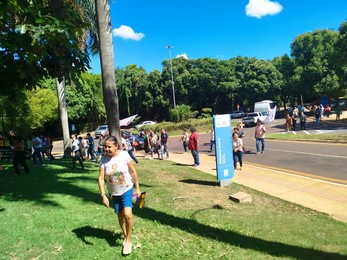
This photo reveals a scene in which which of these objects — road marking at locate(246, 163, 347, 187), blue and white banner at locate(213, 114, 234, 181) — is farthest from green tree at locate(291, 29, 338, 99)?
blue and white banner at locate(213, 114, 234, 181)

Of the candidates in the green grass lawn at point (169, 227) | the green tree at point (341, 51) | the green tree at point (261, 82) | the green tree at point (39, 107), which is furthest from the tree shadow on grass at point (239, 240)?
the green tree at point (261, 82)

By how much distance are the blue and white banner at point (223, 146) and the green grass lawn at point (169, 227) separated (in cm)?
69

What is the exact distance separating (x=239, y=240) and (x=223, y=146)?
4.13 m

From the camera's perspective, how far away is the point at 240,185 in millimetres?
8766

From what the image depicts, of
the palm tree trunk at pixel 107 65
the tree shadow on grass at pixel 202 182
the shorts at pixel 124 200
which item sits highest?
the palm tree trunk at pixel 107 65

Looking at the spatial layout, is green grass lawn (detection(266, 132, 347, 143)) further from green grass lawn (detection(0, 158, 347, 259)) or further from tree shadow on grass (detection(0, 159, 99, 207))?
tree shadow on grass (detection(0, 159, 99, 207))

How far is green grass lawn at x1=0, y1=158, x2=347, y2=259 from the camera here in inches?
171

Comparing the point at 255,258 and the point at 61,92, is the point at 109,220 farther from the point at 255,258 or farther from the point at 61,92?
the point at 61,92

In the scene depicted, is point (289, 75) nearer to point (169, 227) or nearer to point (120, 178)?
point (169, 227)

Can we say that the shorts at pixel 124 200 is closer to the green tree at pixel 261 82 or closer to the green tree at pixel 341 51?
the green tree at pixel 341 51

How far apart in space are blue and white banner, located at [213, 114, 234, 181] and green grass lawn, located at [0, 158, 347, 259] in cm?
69

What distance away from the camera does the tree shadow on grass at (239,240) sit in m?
4.31

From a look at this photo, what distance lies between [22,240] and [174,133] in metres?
30.0

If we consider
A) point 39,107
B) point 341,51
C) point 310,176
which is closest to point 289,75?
point 341,51
